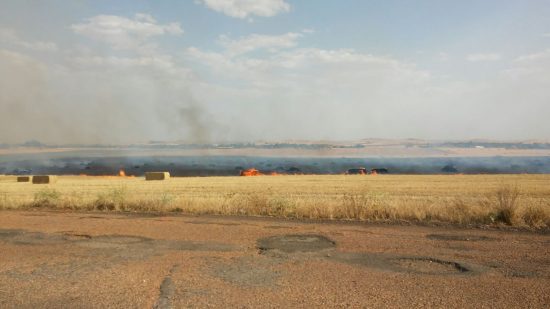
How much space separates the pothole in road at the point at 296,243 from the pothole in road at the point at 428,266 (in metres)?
1.58

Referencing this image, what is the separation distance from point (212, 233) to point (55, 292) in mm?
4431

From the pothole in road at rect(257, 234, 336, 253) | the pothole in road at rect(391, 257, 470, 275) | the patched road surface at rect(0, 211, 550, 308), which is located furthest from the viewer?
the pothole in road at rect(257, 234, 336, 253)

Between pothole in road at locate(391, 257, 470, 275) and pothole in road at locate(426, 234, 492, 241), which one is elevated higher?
pothole in road at locate(426, 234, 492, 241)

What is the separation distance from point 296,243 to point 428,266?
270 cm

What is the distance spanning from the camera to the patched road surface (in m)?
5.91

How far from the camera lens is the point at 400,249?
28.6ft

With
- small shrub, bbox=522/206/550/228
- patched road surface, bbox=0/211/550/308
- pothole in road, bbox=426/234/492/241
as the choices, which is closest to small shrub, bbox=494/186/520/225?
small shrub, bbox=522/206/550/228

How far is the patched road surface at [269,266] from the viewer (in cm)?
591

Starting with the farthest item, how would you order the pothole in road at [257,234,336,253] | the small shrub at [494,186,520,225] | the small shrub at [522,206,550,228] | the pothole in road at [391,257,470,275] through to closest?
the small shrub at [494,186,520,225], the small shrub at [522,206,550,228], the pothole in road at [257,234,336,253], the pothole in road at [391,257,470,275]

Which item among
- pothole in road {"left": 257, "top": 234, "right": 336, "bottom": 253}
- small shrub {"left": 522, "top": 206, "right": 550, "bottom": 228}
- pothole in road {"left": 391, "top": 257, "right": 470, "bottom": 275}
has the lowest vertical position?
pothole in road {"left": 391, "top": 257, "right": 470, "bottom": 275}

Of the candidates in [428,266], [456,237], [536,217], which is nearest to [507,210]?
[536,217]

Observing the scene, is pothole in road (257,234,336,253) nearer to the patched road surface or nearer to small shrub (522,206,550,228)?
the patched road surface

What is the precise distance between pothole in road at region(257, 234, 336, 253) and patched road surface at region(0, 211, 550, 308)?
0.06 feet

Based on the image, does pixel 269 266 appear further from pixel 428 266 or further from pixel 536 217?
pixel 536 217
